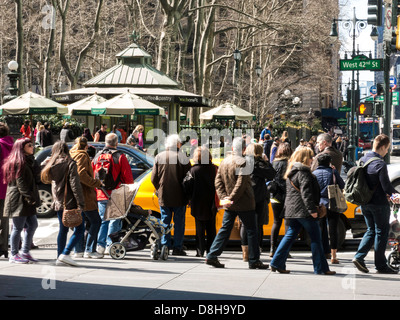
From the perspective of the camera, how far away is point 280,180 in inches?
461

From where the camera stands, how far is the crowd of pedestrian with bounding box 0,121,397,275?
983cm

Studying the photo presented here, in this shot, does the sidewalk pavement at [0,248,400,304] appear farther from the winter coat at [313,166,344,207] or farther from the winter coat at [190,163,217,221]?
the winter coat at [313,166,344,207]

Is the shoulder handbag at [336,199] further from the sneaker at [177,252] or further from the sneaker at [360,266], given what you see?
the sneaker at [177,252]

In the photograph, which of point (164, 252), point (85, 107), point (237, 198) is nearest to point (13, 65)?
point (85, 107)

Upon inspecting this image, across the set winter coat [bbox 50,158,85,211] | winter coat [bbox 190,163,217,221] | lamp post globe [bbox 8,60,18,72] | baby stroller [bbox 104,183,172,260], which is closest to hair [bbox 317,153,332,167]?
winter coat [bbox 190,163,217,221]

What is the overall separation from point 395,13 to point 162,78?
16105mm

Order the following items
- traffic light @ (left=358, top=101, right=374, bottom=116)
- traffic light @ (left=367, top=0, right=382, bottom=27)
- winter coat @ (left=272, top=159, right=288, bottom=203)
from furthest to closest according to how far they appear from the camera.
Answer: traffic light @ (left=358, top=101, right=374, bottom=116), traffic light @ (left=367, top=0, right=382, bottom=27), winter coat @ (left=272, top=159, right=288, bottom=203)

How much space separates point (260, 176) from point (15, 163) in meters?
3.48

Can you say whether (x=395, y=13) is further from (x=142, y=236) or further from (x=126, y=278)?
(x=126, y=278)

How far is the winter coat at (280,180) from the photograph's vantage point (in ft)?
38.1

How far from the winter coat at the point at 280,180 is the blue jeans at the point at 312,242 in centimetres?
179

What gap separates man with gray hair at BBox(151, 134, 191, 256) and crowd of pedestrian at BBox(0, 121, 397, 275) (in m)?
0.01

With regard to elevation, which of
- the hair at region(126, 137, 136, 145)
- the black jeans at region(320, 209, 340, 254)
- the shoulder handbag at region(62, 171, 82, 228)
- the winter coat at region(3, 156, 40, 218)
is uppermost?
the hair at region(126, 137, 136, 145)

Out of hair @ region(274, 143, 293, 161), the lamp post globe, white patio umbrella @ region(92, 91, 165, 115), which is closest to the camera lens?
hair @ region(274, 143, 293, 161)
